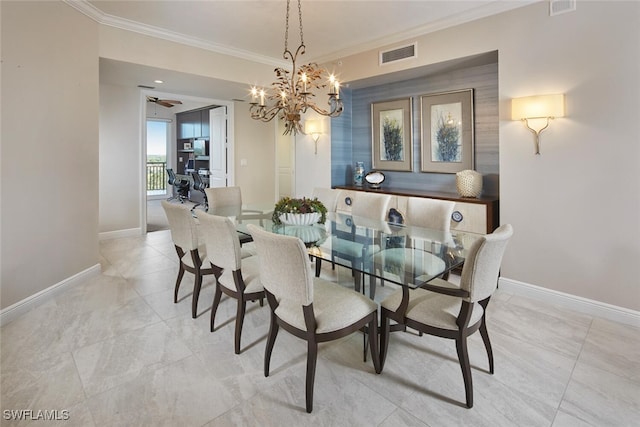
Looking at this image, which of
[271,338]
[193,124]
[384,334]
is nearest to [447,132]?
[384,334]

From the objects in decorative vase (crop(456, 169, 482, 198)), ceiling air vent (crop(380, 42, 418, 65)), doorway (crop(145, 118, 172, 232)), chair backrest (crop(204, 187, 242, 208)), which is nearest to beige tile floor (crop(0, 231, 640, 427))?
decorative vase (crop(456, 169, 482, 198))

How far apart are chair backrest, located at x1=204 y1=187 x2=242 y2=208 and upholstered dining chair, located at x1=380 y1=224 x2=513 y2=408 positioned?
8.76ft

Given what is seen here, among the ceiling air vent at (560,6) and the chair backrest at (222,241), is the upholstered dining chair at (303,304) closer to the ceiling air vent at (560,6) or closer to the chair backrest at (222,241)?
the chair backrest at (222,241)

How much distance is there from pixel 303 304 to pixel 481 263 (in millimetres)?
949

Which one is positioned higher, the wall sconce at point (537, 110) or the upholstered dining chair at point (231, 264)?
the wall sconce at point (537, 110)

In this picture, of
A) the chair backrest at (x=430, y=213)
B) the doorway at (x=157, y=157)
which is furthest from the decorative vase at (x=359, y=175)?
the doorway at (x=157, y=157)

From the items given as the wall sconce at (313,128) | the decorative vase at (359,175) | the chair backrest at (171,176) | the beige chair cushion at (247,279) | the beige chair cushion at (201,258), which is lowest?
the beige chair cushion at (247,279)

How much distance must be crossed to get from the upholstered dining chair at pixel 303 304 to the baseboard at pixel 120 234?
15.1 feet

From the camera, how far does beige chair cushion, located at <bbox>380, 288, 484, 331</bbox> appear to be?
1860 mm

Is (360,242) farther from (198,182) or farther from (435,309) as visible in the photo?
(198,182)

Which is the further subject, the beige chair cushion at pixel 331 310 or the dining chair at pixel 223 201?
the dining chair at pixel 223 201

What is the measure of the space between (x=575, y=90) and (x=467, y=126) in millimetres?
1241

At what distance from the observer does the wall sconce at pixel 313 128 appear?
16.9 feet

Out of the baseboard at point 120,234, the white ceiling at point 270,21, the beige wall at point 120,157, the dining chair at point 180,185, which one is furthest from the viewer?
the dining chair at point 180,185
